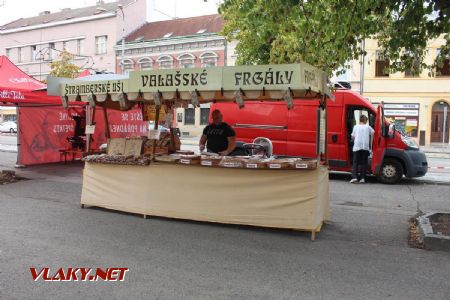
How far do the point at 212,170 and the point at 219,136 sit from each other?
1.95m

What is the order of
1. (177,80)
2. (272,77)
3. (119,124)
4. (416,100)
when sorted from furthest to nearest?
(416,100) < (119,124) < (177,80) < (272,77)

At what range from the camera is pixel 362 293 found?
14.3 ft

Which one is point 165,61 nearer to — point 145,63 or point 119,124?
point 145,63

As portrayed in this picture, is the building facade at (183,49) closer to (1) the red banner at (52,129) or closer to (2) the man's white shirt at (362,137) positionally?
(1) the red banner at (52,129)

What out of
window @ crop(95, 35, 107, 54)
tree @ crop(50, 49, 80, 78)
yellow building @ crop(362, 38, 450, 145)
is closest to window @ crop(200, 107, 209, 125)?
tree @ crop(50, 49, 80, 78)

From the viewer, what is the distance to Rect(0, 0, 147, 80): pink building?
145 feet

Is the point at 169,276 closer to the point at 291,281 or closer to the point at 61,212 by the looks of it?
the point at 291,281

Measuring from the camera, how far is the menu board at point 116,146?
7.95m

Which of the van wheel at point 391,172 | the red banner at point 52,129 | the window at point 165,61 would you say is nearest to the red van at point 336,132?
the van wheel at point 391,172

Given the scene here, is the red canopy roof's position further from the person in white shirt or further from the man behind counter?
the person in white shirt

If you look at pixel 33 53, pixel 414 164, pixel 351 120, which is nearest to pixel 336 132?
pixel 351 120

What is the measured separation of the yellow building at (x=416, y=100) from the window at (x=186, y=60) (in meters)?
Result: 15.3

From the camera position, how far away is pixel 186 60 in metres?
40.2

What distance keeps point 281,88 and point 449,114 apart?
28.8 m
